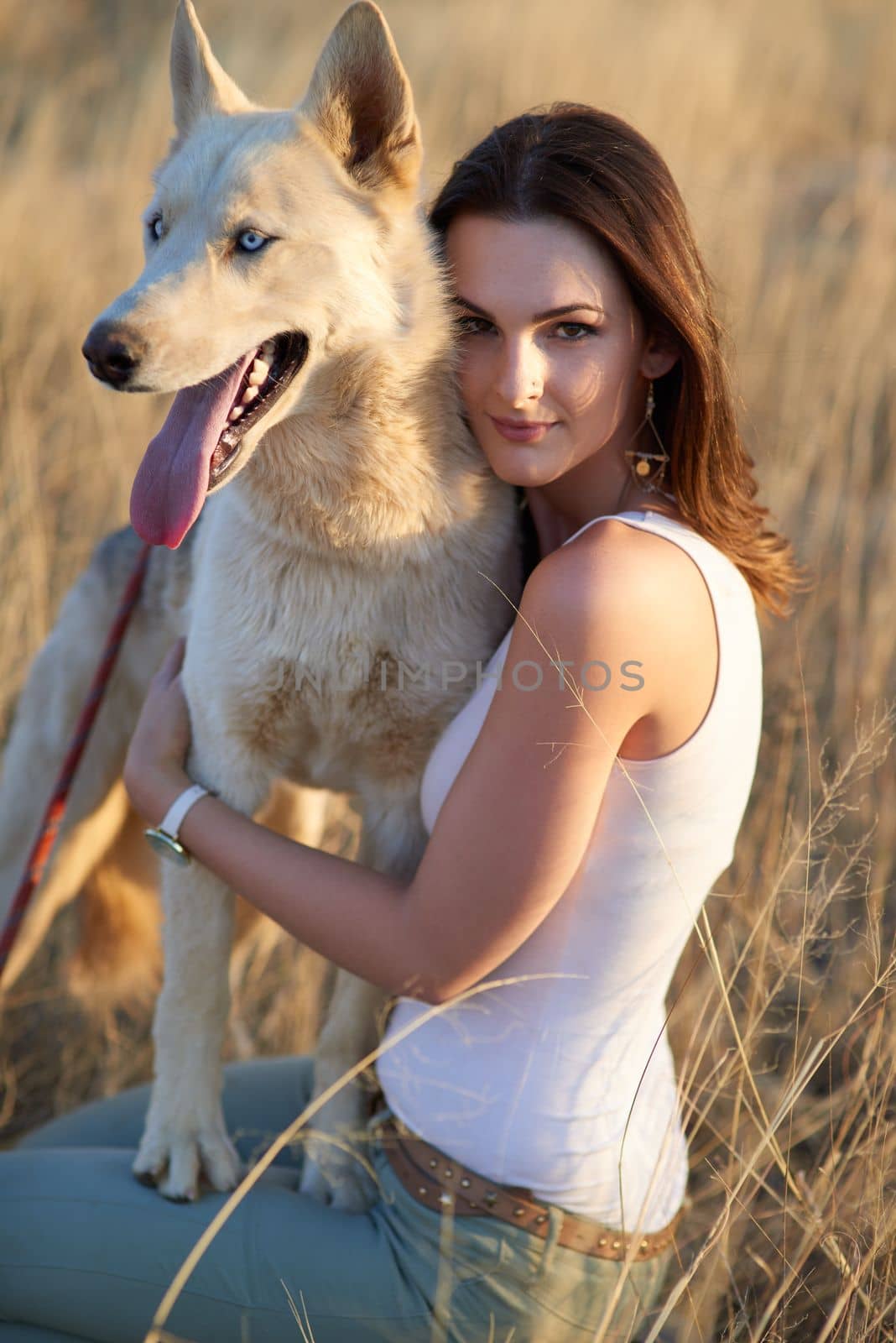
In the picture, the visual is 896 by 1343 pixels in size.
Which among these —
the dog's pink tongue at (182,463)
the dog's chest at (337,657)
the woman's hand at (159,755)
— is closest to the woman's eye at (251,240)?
the dog's pink tongue at (182,463)

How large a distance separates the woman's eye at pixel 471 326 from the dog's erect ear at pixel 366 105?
0.86 feet

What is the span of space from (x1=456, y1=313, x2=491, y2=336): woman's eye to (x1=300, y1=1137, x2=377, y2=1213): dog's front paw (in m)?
1.44

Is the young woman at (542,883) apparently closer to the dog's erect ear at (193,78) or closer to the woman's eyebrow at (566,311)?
the woman's eyebrow at (566,311)

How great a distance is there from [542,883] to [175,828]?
2.33 ft

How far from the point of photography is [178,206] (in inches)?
70.7

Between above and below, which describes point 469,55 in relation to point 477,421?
above

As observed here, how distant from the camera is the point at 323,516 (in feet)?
6.31

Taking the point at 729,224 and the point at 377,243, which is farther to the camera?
the point at 729,224

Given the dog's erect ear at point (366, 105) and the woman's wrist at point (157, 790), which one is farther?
the woman's wrist at point (157, 790)

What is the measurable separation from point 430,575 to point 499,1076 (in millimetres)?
827

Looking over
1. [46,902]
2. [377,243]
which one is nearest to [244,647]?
[377,243]

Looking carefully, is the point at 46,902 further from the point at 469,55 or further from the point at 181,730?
the point at 469,55

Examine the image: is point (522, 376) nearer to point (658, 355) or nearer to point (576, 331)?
point (576, 331)

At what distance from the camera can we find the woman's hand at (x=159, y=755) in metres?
2.04
